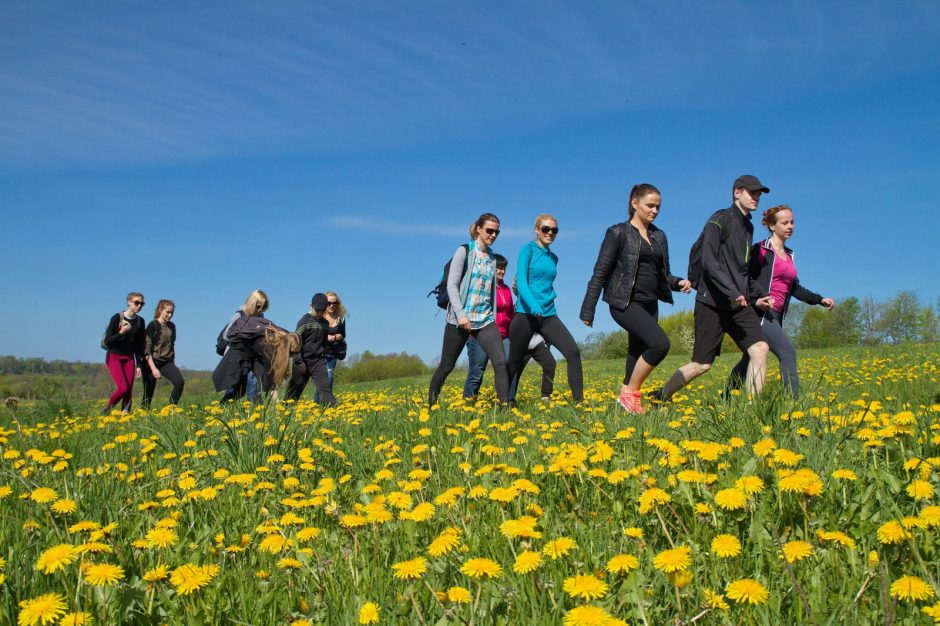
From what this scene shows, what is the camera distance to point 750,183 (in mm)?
6703

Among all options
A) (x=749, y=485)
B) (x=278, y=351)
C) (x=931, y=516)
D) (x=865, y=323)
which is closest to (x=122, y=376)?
(x=278, y=351)

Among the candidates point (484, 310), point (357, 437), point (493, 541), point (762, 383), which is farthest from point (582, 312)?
point (493, 541)

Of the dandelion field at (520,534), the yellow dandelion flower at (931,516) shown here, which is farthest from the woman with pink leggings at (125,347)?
the yellow dandelion flower at (931,516)

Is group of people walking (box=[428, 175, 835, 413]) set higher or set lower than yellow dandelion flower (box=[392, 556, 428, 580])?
higher

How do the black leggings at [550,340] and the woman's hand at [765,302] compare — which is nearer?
the woman's hand at [765,302]

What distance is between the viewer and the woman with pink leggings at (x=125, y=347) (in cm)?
1088

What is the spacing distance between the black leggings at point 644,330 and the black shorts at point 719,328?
0.35 metres

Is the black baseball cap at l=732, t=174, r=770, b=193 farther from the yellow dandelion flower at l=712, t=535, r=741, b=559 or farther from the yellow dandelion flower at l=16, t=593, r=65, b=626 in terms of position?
the yellow dandelion flower at l=16, t=593, r=65, b=626

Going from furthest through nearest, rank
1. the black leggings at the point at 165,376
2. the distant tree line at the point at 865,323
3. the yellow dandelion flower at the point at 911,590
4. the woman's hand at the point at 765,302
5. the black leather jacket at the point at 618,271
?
1. the distant tree line at the point at 865,323
2. the black leggings at the point at 165,376
3. the black leather jacket at the point at 618,271
4. the woman's hand at the point at 765,302
5. the yellow dandelion flower at the point at 911,590

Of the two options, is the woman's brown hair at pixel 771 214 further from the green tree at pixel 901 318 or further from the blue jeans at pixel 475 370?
the green tree at pixel 901 318

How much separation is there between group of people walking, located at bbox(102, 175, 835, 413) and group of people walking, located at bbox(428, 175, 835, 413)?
0.01 m

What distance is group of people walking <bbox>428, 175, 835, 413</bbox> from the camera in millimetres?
6656

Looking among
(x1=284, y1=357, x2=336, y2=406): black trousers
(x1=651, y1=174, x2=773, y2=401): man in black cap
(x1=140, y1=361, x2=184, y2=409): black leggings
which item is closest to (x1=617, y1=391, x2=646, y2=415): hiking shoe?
(x1=651, y1=174, x2=773, y2=401): man in black cap

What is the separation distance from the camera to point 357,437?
17.1 feet
